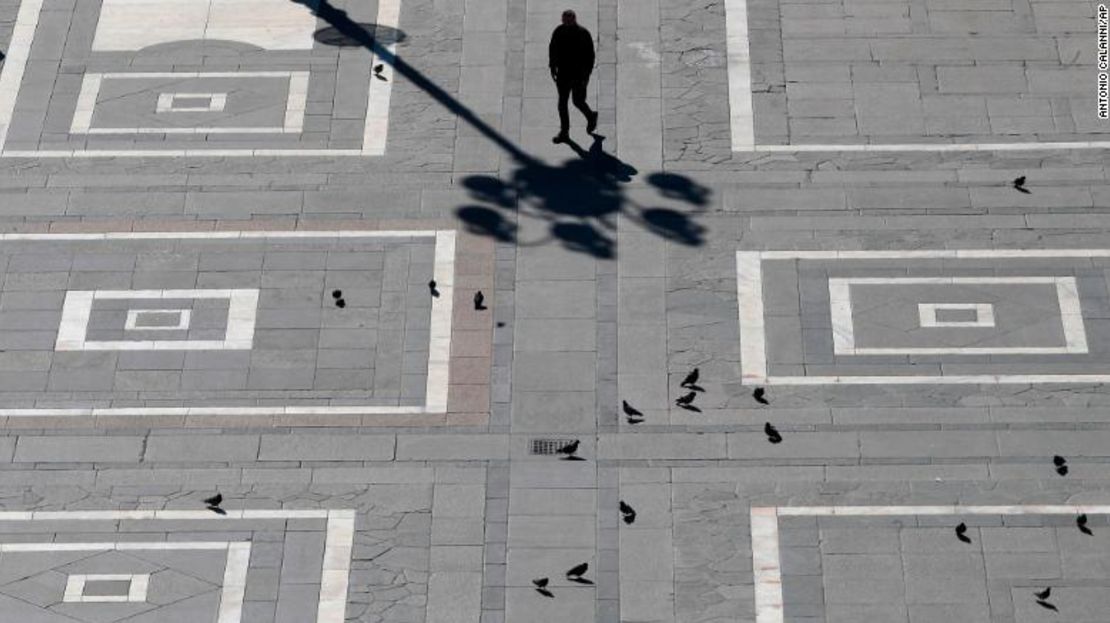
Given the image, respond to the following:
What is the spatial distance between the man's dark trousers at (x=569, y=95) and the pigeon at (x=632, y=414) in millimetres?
5640

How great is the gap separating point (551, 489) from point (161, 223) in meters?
7.94

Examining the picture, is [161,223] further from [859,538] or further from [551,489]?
[859,538]

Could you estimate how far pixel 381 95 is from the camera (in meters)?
30.7

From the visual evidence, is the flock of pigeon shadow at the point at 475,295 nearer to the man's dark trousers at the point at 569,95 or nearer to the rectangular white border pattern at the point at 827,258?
the man's dark trousers at the point at 569,95

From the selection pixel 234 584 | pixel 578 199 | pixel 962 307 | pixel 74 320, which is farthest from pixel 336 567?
pixel 962 307

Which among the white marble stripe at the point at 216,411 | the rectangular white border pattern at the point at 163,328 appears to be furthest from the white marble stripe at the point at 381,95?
the white marble stripe at the point at 216,411

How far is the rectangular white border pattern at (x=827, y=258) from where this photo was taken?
26469 millimetres

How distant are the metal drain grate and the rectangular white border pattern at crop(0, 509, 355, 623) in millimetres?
2708

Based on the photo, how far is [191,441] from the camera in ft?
85.7

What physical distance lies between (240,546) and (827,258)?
9.77 meters

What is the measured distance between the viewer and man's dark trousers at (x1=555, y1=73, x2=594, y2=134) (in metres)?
29.0

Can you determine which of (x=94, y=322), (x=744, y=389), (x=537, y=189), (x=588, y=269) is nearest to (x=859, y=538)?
(x=744, y=389)

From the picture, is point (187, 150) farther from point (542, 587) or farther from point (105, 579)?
point (542, 587)

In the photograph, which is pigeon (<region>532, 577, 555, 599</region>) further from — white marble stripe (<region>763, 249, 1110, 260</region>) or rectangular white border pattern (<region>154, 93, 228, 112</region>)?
rectangular white border pattern (<region>154, 93, 228, 112</region>)
